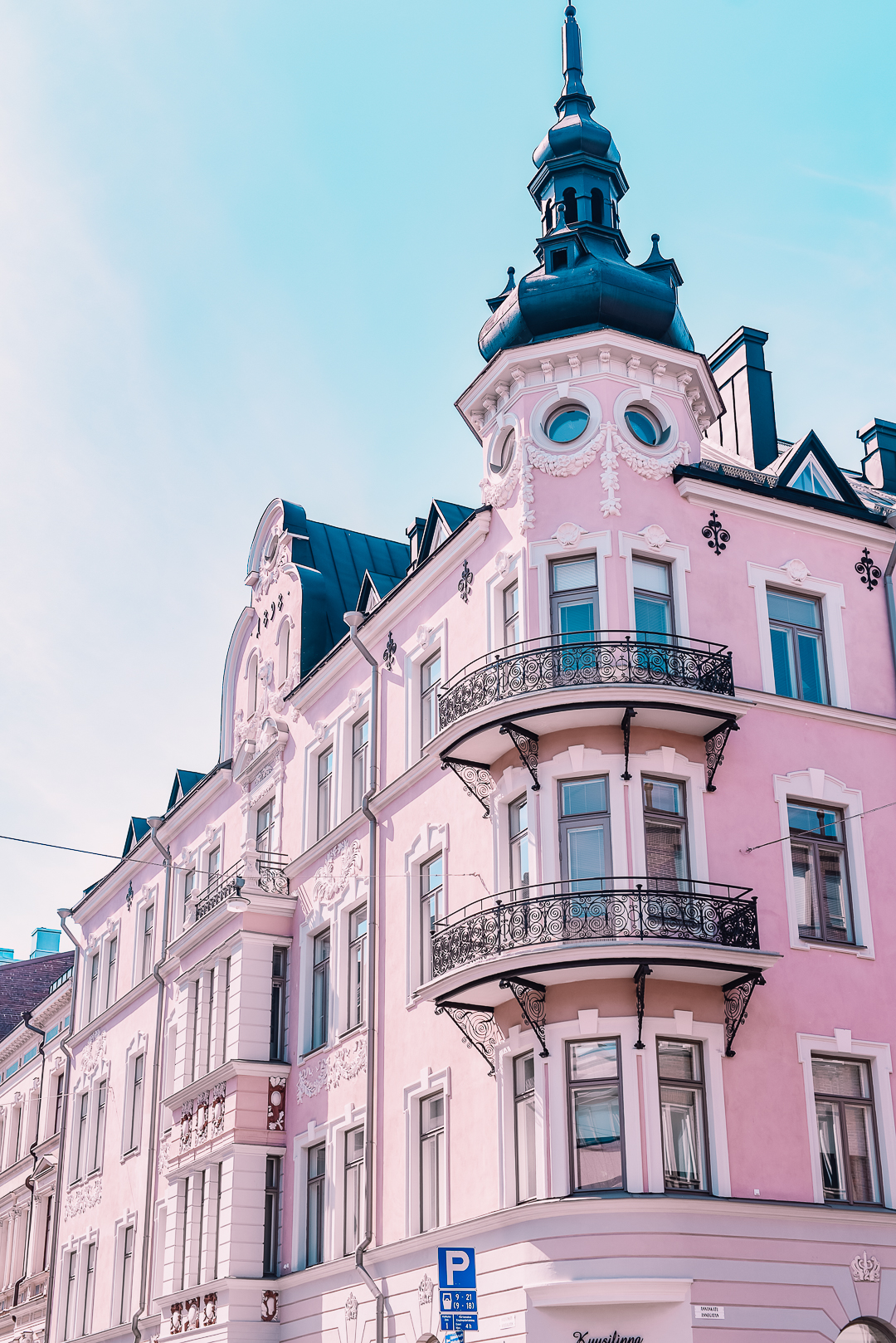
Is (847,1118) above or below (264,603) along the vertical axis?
below

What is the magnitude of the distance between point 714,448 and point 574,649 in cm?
1068

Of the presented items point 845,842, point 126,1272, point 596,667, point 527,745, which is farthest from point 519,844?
point 126,1272

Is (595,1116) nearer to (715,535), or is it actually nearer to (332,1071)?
(332,1071)

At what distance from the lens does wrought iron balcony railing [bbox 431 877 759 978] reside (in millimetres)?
21734

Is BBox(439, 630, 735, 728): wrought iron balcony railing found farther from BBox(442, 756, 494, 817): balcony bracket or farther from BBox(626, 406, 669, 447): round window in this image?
BBox(626, 406, 669, 447): round window

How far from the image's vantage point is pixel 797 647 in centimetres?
2642

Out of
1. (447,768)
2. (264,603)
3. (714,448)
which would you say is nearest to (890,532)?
(714,448)

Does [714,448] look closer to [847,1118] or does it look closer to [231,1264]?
Result: [847,1118]

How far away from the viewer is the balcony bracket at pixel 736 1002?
22.3m

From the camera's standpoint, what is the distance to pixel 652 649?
2381 centimetres

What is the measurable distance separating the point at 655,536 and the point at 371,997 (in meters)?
9.49

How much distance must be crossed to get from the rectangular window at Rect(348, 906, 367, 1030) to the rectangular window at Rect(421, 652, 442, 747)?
3.60 m

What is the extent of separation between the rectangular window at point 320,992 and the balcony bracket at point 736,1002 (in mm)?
9762

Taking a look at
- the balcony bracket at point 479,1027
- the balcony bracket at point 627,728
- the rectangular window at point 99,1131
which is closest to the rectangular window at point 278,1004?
the balcony bracket at point 479,1027
